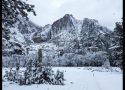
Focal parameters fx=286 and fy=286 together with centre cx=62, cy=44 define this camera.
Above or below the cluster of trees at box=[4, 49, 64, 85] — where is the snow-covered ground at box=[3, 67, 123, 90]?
below

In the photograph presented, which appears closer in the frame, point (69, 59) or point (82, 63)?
point (82, 63)

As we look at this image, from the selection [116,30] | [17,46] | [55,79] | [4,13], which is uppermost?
[116,30]

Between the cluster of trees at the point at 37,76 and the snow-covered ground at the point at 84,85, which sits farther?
the cluster of trees at the point at 37,76

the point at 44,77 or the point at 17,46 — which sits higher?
the point at 17,46

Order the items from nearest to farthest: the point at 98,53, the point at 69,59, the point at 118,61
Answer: the point at 118,61, the point at 98,53, the point at 69,59

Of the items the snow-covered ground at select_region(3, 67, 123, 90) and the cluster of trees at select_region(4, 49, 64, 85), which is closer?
the snow-covered ground at select_region(3, 67, 123, 90)

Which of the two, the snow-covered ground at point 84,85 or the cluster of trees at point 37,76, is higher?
the cluster of trees at point 37,76

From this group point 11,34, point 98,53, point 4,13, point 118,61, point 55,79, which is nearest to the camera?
point 4,13

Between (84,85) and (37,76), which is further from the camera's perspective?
(37,76)

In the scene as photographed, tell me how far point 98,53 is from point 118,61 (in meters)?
56.8

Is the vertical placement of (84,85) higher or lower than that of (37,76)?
lower

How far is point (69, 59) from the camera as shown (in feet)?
364

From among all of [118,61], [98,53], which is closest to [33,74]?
[118,61]

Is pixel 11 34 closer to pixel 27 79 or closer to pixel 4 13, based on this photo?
pixel 4 13
